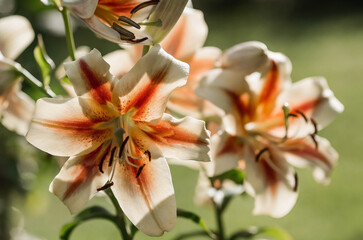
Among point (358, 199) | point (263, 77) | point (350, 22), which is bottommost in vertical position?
point (350, 22)

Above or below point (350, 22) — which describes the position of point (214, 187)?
above

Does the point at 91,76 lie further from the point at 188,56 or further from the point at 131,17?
the point at 188,56

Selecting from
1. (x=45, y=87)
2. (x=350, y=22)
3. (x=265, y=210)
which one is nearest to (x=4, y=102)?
(x=45, y=87)

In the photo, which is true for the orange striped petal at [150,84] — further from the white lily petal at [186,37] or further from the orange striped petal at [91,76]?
the white lily petal at [186,37]

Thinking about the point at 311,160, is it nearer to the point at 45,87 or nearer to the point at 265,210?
the point at 265,210

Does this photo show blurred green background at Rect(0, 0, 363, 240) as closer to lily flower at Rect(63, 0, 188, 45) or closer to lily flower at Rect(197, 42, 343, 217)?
lily flower at Rect(197, 42, 343, 217)

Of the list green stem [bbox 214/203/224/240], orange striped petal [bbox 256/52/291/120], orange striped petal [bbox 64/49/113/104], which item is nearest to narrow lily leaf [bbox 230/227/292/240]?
green stem [bbox 214/203/224/240]

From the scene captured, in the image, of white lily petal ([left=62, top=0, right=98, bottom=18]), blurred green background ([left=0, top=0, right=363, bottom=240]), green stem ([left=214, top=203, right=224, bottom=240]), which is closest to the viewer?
white lily petal ([left=62, top=0, right=98, bottom=18])
